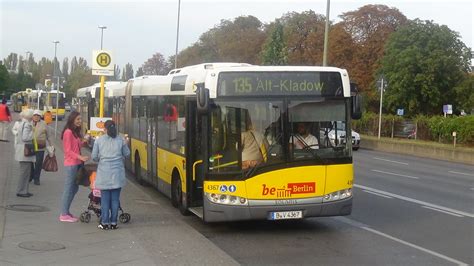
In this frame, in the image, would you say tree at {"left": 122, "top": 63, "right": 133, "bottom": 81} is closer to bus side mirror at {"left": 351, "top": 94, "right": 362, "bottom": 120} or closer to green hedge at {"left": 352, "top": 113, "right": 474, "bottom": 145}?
green hedge at {"left": 352, "top": 113, "right": 474, "bottom": 145}

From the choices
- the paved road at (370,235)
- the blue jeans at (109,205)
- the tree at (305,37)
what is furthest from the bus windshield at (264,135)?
the tree at (305,37)

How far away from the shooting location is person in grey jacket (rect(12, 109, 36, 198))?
38.1 ft

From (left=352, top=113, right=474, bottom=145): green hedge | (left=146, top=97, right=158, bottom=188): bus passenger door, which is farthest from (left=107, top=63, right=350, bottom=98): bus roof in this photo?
(left=352, top=113, right=474, bottom=145): green hedge

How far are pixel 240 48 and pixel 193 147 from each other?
241 feet

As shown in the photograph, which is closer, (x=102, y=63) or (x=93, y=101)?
(x=102, y=63)

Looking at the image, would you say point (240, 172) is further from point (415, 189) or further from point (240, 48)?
point (240, 48)

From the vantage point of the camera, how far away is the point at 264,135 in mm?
9219

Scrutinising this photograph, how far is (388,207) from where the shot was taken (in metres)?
12.5

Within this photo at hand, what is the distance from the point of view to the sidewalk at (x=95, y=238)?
7.39m

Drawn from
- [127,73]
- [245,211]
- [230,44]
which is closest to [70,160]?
[245,211]

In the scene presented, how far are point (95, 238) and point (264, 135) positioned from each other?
2822mm

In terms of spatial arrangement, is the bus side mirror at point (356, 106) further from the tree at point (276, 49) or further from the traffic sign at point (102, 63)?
the tree at point (276, 49)

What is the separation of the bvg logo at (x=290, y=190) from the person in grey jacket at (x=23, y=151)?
497cm

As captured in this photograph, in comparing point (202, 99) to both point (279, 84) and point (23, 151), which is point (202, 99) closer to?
point (279, 84)
